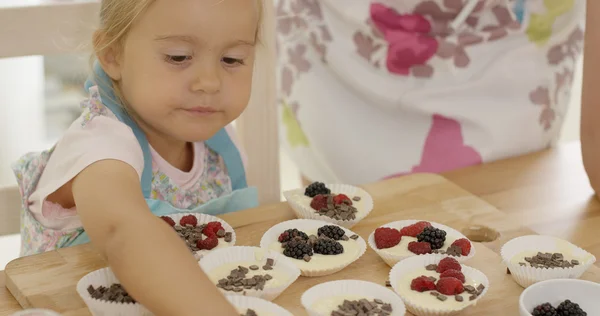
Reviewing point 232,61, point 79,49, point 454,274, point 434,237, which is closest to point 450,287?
point 454,274

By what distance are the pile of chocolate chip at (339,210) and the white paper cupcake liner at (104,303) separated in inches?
14.2

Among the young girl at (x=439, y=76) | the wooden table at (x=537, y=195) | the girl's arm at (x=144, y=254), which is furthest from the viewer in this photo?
the young girl at (x=439, y=76)

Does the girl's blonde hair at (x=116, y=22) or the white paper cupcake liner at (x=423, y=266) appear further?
the girl's blonde hair at (x=116, y=22)

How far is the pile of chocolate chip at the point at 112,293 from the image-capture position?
1.03 meters

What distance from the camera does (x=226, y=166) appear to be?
1.51m

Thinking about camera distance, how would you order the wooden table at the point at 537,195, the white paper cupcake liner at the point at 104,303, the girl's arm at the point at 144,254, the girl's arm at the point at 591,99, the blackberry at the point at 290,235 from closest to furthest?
the girl's arm at the point at 144,254 < the white paper cupcake liner at the point at 104,303 < the blackberry at the point at 290,235 < the wooden table at the point at 537,195 < the girl's arm at the point at 591,99

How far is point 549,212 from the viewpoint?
1444mm

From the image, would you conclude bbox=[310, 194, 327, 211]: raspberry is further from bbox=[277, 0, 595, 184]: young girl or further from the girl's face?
bbox=[277, 0, 595, 184]: young girl

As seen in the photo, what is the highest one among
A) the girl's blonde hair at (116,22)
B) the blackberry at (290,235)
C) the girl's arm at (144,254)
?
the girl's blonde hair at (116,22)

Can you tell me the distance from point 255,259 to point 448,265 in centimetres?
26

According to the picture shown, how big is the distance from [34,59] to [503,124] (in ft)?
6.45

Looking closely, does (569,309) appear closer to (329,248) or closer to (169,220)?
(329,248)

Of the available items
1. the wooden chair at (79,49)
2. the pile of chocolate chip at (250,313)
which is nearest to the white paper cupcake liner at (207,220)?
the pile of chocolate chip at (250,313)

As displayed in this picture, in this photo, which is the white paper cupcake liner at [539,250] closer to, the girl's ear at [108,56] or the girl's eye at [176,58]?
the girl's eye at [176,58]
